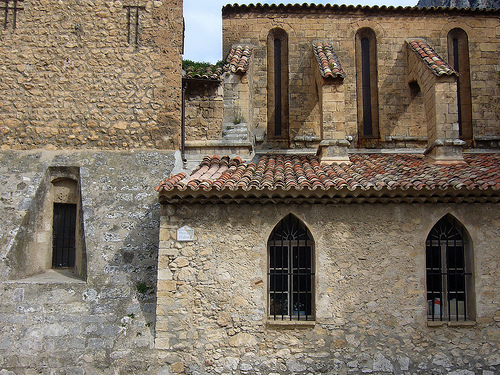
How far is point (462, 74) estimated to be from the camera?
1274cm

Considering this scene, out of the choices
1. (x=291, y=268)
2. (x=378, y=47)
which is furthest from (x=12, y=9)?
(x=378, y=47)

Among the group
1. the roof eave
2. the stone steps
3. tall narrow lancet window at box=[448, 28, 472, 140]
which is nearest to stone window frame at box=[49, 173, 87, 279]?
the roof eave

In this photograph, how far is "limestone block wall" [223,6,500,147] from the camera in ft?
40.8

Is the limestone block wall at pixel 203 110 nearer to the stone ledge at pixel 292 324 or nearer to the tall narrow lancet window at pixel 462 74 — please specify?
the stone ledge at pixel 292 324

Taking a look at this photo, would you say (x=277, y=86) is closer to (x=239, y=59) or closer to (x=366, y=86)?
(x=239, y=59)

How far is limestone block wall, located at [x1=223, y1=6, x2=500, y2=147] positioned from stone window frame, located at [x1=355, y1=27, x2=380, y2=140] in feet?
0.56

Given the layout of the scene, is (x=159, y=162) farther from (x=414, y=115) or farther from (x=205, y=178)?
(x=414, y=115)

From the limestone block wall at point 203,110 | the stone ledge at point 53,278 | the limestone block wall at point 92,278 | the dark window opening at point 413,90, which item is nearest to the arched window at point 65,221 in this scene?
the stone ledge at point 53,278

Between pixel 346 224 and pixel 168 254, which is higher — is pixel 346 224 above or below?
above

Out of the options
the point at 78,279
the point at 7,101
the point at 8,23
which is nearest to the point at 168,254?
the point at 78,279

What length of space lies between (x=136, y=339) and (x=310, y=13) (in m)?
9.81

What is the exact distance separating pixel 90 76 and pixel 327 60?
18.6 ft

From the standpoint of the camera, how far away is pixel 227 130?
10.7 metres

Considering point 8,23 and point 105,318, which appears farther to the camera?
point 8,23
